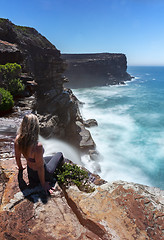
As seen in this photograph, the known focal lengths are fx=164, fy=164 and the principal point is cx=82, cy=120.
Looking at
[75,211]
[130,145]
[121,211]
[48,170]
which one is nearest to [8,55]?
[48,170]

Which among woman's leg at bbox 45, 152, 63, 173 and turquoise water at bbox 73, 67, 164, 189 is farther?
turquoise water at bbox 73, 67, 164, 189

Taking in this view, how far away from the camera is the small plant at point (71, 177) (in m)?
4.97

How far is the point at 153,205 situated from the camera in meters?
3.97

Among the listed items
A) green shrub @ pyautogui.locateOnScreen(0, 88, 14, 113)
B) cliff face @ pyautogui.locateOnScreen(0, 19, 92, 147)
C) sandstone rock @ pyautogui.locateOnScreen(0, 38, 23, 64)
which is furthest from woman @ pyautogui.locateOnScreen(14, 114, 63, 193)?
sandstone rock @ pyautogui.locateOnScreen(0, 38, 23, 64)

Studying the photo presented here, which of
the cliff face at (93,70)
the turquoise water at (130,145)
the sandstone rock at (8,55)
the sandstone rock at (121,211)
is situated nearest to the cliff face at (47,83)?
the sandstone rock at (8,55)

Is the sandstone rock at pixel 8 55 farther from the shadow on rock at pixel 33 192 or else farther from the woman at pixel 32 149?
the shadow on rock at pixel 33 192

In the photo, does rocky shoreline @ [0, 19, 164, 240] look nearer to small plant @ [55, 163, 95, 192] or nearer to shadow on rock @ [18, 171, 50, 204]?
shadow on rock @ [18, 171, 50, 204]

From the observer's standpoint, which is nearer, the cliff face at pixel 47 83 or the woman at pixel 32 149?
the woman at pixel 32 149

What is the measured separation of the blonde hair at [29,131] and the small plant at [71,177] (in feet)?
5.25

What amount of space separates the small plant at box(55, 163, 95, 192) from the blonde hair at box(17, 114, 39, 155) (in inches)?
63.0

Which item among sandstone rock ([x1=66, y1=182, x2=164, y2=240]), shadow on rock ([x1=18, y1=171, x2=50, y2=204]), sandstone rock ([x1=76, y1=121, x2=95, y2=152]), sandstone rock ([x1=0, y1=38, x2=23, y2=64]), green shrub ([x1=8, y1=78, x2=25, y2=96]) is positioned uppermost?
sandstone rock ([x1=0, y1=38, x2=23, y2=64])

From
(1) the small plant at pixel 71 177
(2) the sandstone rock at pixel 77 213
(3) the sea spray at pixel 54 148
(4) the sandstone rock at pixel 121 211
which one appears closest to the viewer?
(2) the sandstone rock at pixel 77 213

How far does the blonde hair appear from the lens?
387cm

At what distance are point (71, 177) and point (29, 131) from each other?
223 centimetres
